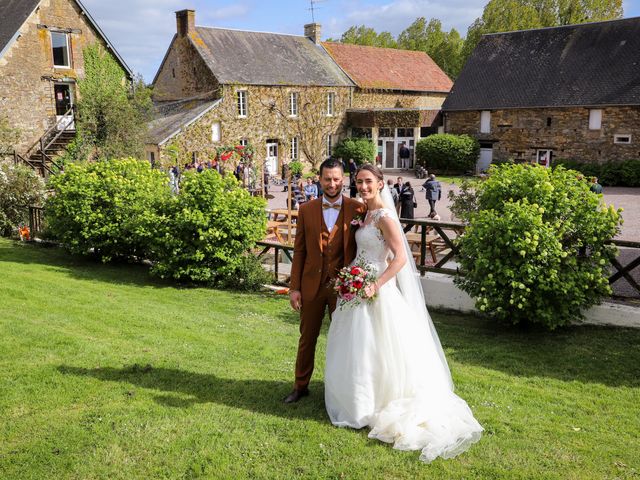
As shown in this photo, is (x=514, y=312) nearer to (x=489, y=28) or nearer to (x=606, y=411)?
(x=606, y=411)

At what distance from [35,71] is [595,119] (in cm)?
2856

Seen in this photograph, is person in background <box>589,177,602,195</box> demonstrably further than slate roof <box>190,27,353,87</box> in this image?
No

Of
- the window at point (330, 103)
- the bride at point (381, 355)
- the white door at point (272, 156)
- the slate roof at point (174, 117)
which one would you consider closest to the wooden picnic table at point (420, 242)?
the bride at point (381, 355)

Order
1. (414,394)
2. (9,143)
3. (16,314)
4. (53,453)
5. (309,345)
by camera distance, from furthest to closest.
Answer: (9,143) < (16,314) < (309,345) < (414,394) < (53,453)

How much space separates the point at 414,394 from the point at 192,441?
184 cm

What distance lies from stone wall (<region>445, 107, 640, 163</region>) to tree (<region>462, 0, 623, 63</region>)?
57.8 ft

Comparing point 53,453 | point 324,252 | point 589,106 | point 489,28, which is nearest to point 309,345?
point 324,252

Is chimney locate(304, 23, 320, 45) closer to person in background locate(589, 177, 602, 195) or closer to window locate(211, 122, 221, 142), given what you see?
window locate(211, 122, 221, 142)

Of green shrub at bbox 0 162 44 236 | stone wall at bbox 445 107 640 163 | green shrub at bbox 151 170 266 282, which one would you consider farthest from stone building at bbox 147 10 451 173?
green shrub at bbox 151 170 266 282

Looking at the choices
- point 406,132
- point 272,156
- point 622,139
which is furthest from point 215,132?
point 622,139

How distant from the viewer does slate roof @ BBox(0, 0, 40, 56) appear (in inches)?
1026

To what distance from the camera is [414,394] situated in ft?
16.0

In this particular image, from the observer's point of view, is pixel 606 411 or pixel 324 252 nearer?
pixel 324 252

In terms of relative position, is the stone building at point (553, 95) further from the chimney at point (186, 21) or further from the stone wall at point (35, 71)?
the stone wall at point (35, 71)
